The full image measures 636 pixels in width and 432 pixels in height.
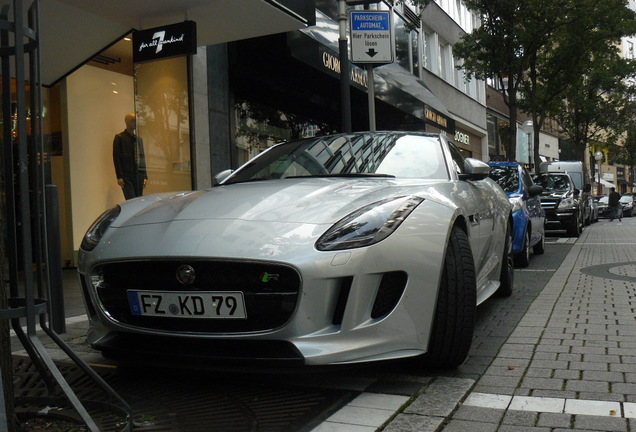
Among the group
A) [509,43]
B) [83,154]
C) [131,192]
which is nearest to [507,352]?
[131,192]

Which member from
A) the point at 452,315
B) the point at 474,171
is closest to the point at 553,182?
the point at 474,171

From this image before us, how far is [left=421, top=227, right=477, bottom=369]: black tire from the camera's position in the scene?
3445 mm

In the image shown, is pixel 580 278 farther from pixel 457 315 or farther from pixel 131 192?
pixel 131 192

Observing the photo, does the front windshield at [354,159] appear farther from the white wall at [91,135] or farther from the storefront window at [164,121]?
the white wall at [91,135]

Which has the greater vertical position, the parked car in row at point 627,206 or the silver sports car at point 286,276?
the silver sports car at point 286,276

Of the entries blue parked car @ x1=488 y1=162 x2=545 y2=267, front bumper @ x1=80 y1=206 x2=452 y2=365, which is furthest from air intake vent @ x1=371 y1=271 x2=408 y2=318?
blue parked car @ x1=488 y1=162 x2=545 y2=267

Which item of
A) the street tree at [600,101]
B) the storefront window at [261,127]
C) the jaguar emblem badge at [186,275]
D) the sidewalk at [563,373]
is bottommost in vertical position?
the sidewalk at [563,373]

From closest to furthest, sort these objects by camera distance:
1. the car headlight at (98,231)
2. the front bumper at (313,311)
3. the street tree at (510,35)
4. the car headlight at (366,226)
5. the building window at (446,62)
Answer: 1. the front bumper at (313,311)
2. the car headlight at (366,226)
3. the car headlight at (98,231)
4. the street tree at (510,35)
5. the building window at (446,62)

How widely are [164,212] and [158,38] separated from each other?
19.0 feet

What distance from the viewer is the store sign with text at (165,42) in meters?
8.41

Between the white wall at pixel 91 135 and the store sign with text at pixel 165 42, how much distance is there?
191cm

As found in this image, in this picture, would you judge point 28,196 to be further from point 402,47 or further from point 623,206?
point 623,206

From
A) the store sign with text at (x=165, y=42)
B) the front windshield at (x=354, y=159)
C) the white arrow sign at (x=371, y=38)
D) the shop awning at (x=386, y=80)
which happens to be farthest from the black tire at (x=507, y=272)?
the shop awning at (x=386, y=80)

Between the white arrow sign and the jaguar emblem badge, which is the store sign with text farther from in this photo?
the jaguar emblem badge
